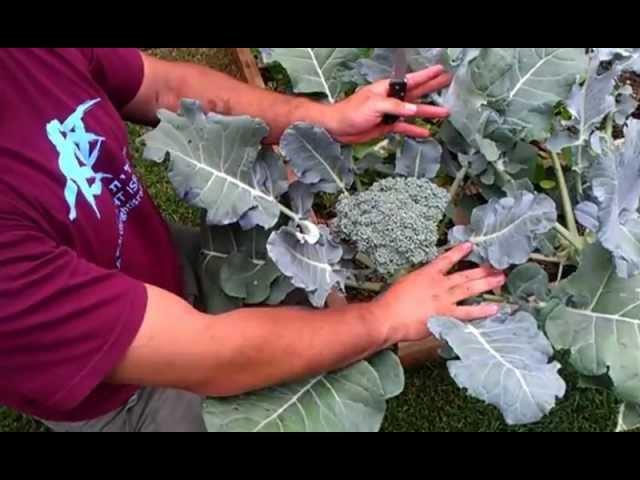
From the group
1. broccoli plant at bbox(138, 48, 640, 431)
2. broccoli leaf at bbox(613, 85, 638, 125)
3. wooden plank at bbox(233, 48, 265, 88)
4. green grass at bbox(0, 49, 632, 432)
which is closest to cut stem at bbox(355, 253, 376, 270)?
broccoli plant at bbox(138, 48, 640, 431)

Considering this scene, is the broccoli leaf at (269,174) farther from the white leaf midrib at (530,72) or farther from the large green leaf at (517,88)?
the white leaf midrib at (530,72)

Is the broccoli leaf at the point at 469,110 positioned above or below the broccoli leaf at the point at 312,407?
above

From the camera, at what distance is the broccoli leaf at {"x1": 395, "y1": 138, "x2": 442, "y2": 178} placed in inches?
58.8

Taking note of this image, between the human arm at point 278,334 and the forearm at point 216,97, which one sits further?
the forearm at point 216,97

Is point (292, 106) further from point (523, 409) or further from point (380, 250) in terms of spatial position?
point (523, 409)

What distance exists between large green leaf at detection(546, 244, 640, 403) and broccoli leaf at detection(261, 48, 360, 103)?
1.96ft

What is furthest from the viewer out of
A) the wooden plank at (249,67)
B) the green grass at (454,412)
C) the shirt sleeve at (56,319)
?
the wooden plank at (249,67)

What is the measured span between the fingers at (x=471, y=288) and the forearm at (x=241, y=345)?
0.40 feet

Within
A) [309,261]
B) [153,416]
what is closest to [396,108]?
[309,261]

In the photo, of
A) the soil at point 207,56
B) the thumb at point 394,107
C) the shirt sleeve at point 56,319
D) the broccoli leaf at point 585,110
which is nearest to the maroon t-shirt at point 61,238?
the shirt sleeve at point 56,319

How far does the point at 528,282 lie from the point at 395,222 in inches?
10.1

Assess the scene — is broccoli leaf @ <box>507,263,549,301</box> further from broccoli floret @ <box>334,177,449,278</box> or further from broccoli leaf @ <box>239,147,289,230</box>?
broccoli leaf @ <box>239,147,289,230</box>

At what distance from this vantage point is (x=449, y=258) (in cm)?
135

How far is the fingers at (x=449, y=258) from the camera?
1332 mm
